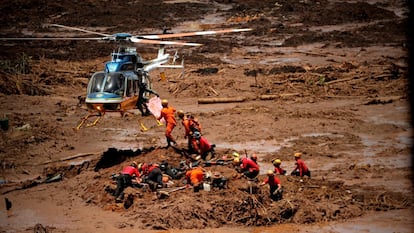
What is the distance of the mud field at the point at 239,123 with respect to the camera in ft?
50.7

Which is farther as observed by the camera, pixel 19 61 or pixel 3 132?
pixel 19 61

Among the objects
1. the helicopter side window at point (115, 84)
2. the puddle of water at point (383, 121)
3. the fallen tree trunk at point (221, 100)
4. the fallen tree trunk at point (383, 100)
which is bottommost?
the puddle of water at point (383, 121)

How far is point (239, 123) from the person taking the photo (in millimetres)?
23328

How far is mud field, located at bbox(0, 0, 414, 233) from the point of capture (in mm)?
15453

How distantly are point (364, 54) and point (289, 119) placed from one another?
1083cm

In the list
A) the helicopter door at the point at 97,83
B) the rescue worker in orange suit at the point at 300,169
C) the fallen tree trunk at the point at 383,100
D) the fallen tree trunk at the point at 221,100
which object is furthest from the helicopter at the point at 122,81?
the fallen tree trunk at the point at 383,100

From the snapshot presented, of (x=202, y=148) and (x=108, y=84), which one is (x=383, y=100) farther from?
(x=108, y=84)

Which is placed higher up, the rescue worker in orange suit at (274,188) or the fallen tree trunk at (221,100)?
the rescue worker in orange suit at (274,188)

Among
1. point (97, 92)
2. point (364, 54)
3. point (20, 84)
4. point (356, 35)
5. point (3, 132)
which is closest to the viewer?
point (97, 92)

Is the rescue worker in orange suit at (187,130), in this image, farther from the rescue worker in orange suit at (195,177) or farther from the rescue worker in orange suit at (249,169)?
the rescue worker in orange suit at (249,169)

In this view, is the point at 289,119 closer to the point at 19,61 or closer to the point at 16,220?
the point at 16,220

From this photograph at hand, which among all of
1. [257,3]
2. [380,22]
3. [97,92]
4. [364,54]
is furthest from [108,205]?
[257,3]

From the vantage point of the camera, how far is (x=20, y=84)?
27.2m

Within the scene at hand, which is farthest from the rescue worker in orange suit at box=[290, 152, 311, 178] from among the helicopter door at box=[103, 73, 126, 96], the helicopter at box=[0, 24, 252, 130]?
the helicopter door at box=[103, 73, 126, 96]
